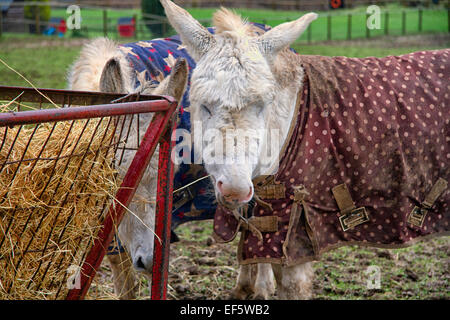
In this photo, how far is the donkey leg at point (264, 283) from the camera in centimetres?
399

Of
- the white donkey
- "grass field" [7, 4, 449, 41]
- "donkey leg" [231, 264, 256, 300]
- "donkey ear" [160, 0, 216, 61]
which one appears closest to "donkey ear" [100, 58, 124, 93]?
the white donkey

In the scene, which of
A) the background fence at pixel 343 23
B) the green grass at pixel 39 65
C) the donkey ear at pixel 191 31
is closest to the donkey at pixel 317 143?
the donkey ear at pixel 191 31

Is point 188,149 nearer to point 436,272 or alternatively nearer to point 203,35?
point 203,35

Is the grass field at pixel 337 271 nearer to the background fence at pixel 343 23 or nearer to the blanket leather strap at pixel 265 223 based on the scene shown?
the blanket leather strap at pixel 265 223

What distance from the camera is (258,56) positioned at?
2.73 metres

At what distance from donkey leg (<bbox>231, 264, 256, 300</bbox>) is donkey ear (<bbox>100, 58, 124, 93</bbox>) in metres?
1.76

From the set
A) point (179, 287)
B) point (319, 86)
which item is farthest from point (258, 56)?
point (179, 287)

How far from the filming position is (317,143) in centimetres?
298

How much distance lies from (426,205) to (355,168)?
576 millimetres

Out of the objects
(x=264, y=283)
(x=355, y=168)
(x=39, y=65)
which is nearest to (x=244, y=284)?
(x=264, y=283)

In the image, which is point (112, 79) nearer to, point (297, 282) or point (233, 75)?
point (233, 75)

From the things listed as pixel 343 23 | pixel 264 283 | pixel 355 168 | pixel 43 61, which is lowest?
pixel 264 283

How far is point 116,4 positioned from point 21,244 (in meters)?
29.5
